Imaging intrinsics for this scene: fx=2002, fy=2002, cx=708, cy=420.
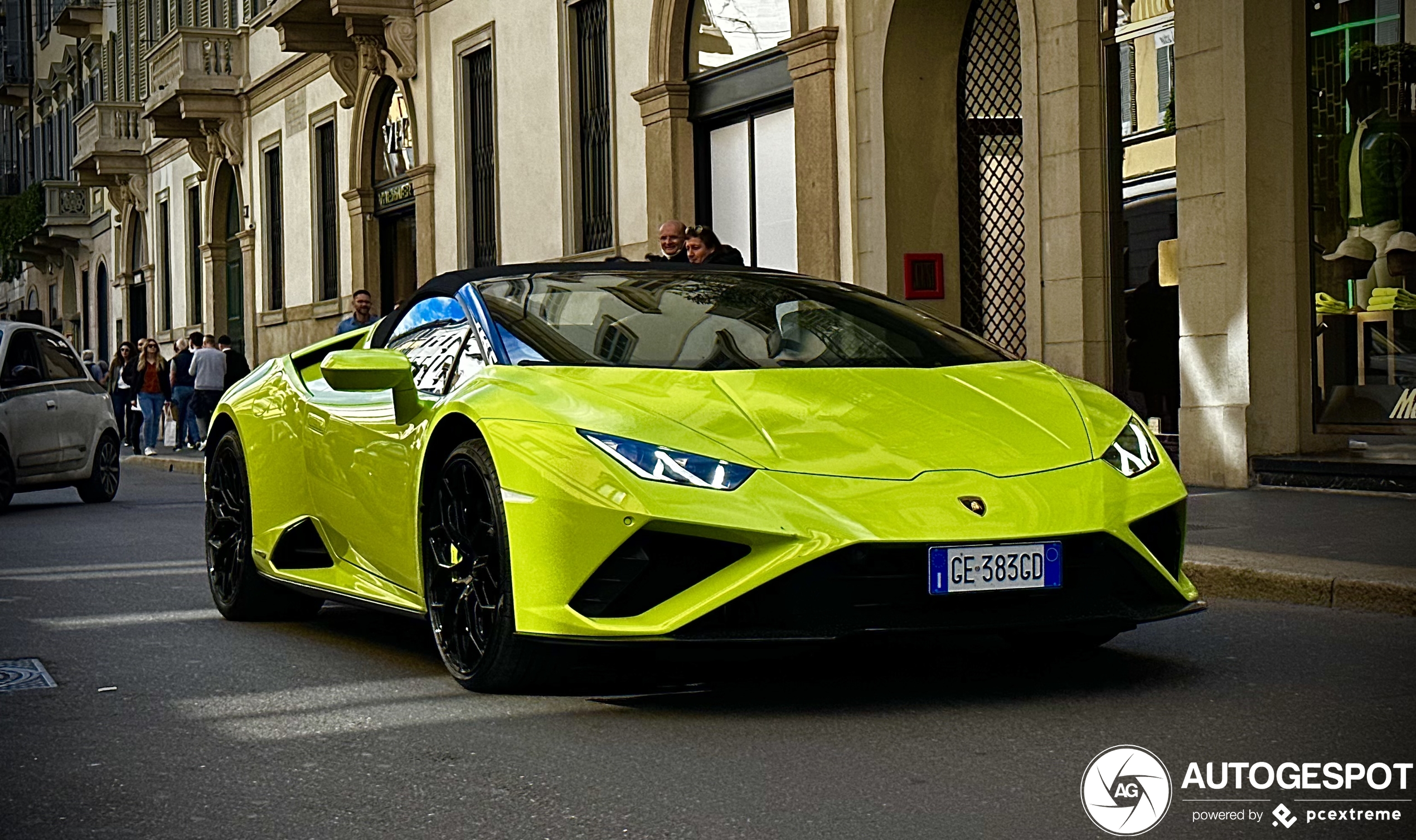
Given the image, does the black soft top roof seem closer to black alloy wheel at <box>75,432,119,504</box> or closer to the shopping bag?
black alloy wheel at <box>75,432,119,504</box>

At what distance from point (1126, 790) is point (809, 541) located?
107 centimetres

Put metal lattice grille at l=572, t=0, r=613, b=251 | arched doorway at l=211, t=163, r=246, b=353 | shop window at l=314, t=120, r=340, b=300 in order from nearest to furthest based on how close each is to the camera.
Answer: metal lattice grille at l=572, t=0, r=613, b=251 < shop window at l=314, t=120, r=340, b=300 < arched doorway at l=211, t=163, r=246, b=353

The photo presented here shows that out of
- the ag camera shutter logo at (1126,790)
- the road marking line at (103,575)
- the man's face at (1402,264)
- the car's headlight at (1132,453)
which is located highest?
the man's face at (1402,264)

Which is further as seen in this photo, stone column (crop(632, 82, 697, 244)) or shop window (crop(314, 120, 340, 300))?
shop window (crop(314, 120, 340, 300))

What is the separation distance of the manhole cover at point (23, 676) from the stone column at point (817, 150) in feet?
32.2

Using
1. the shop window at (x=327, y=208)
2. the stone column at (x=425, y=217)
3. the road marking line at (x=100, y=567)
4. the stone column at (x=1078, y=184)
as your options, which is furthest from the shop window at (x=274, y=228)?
the road marking line at (x=100, y=567)

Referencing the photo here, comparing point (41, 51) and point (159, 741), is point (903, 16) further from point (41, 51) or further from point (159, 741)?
point (41, 51)

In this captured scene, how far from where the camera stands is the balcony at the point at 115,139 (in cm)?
4381

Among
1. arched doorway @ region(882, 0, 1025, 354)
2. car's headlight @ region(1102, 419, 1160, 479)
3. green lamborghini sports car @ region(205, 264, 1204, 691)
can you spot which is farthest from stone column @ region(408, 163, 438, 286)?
car's headlight @ region(1102, 419, 1160, 479)

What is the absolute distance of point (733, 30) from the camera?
1800 cm

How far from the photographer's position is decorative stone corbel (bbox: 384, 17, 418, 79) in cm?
2517

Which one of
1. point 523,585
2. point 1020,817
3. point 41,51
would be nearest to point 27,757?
point 523,585

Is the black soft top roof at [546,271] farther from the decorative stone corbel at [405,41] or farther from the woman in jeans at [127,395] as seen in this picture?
the woman in jeans at [127,395]

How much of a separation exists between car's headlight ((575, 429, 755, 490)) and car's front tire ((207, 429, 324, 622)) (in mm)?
2674
